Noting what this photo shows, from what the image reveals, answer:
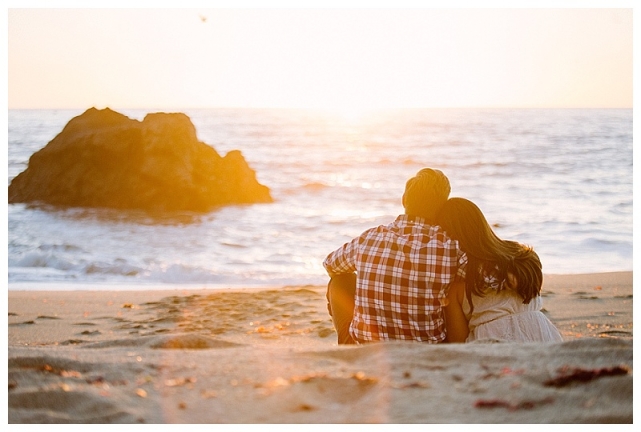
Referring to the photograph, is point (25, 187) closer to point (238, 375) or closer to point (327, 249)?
point (327, 249)

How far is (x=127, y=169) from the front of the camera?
14.6m

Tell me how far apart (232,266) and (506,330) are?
6422 mm

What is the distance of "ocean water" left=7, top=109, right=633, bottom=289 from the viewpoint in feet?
31.3

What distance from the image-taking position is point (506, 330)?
3781mm

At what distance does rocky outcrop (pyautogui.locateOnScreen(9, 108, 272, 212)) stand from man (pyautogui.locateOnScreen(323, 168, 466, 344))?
1067 cm

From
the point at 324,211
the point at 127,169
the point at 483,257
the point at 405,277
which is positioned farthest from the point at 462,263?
the point at 127,169

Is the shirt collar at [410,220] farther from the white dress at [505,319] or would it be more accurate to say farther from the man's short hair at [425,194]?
the white dress at [505,319]

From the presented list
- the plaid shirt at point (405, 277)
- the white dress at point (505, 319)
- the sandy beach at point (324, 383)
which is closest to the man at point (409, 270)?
the plaid shirt at point (405, 277)

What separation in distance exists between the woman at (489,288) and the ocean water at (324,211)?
4925 millimetres

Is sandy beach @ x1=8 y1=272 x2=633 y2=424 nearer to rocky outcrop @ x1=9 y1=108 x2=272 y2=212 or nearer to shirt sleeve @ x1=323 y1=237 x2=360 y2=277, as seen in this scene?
shirt sleeve @ x1=323 y1=237 x2=360 y2=277

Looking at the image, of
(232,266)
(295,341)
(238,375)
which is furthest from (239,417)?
(232,266)

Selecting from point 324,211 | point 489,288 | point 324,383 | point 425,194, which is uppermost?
point 425,194

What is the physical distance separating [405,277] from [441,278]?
0.20 metres

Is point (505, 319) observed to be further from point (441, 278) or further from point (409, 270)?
point (409, 270)
